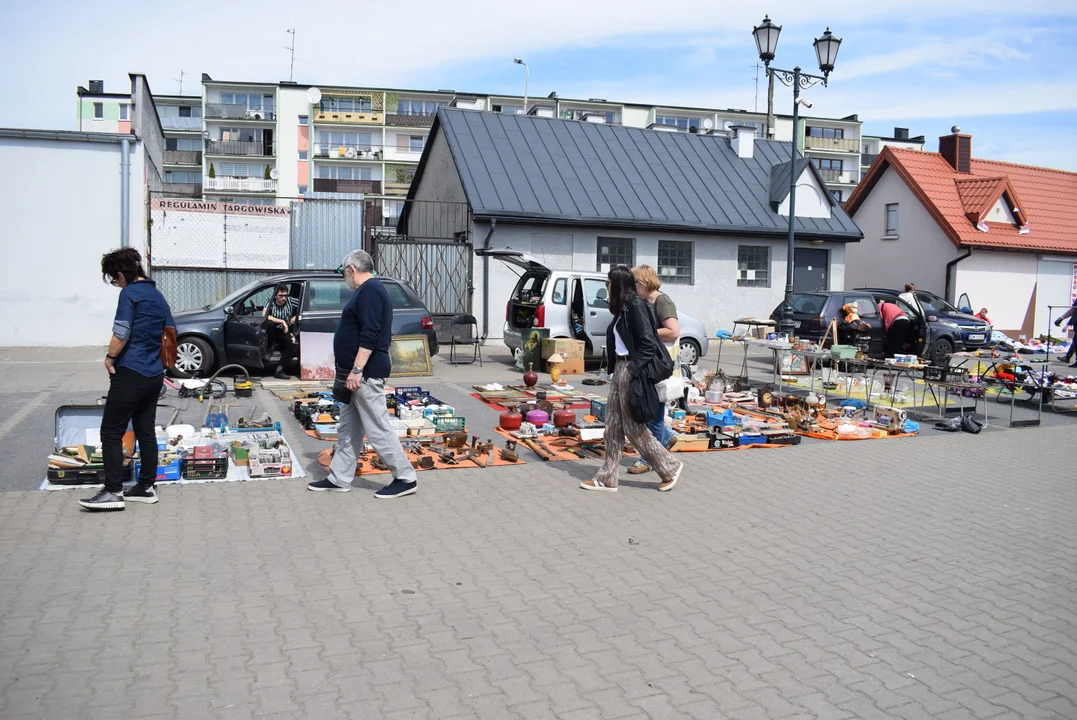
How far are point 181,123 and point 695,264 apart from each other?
56584 mm

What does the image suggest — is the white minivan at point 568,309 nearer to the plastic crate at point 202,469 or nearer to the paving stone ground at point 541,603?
the paving stone ground at point 541,603

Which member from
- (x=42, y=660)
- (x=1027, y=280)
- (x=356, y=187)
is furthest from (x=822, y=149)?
(x=42, y=660)

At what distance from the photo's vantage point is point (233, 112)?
207ft

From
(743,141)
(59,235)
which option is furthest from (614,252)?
(59,235)

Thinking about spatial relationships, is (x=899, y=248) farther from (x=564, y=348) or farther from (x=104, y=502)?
(x=104, y=502)

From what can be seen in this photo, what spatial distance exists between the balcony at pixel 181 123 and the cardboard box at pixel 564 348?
2375 inches

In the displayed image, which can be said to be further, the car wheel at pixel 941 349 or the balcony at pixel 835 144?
the balcony at pixel 835 144

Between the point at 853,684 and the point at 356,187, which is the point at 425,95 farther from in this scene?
the point at 853,684

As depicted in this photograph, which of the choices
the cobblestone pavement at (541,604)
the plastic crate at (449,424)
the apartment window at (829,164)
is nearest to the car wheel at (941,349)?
the cobblestone pavement at (541,604)

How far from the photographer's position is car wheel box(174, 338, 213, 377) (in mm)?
13234

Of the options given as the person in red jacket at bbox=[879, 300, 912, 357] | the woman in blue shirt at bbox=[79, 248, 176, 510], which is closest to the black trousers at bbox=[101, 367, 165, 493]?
the woman in blue shirt at bbox=[79, 248, 176, 510]

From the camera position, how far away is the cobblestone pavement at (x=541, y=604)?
12.5ft

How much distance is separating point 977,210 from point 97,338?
24871 millimetres

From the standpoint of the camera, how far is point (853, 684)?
4.00m
